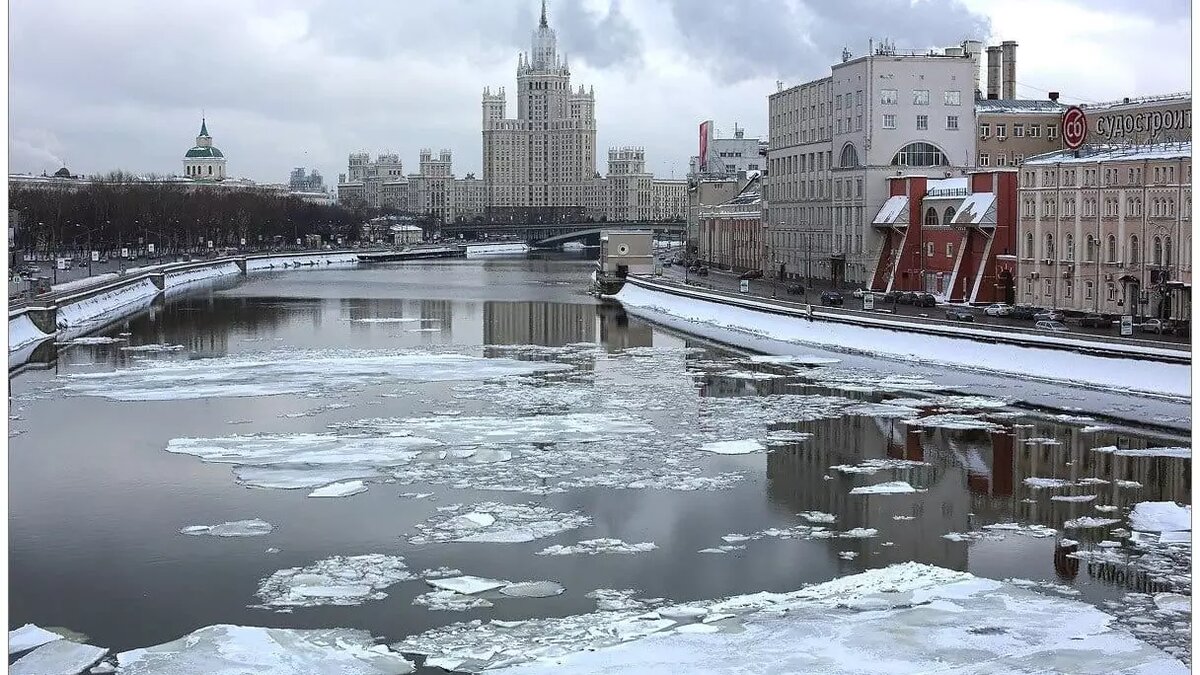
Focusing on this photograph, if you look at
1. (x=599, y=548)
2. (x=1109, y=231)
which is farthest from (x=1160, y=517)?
(x=1109, y=231)

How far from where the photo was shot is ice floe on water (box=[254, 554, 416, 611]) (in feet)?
55.9

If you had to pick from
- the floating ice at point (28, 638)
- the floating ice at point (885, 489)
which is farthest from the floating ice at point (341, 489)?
the floating ice at point (885, 489)

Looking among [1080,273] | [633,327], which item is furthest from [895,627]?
[633,327]

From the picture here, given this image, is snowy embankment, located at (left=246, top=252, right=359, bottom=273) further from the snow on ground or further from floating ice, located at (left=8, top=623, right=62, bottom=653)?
the snow on ground

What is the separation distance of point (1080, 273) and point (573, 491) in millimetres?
28472

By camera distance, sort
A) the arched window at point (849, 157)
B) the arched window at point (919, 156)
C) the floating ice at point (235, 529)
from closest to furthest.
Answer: the floating ice at point (235, 529) → the arched window at point (919, 156) → the arched window at point (849, 157)

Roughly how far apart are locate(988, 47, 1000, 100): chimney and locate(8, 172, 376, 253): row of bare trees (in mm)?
53573

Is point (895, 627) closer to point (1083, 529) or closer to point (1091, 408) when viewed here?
point (1083, 529)

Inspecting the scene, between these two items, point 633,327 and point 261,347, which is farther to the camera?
point 633,327

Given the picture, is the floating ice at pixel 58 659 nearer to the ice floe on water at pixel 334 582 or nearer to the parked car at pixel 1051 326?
the ice floe on water at pixel 334 582

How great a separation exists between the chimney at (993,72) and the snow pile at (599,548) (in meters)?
59.1

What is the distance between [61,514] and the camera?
70.6 ft

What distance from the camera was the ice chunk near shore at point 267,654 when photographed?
1471 cm

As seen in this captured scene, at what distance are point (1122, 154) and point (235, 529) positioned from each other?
110 feet
